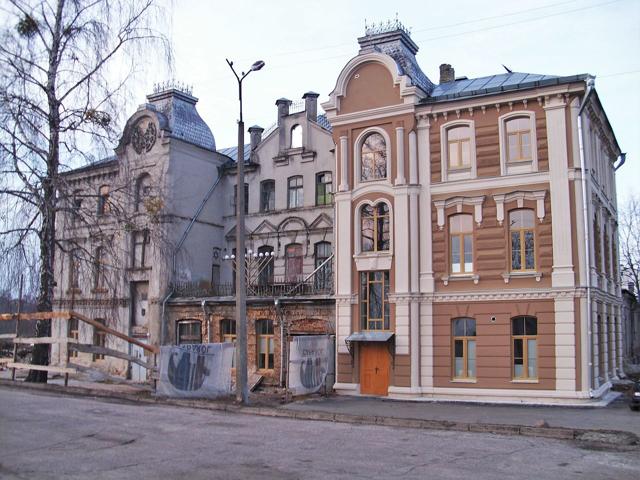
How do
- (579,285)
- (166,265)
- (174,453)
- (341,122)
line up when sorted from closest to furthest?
(174,453) → (579,285) → (341,122) → (166,265)

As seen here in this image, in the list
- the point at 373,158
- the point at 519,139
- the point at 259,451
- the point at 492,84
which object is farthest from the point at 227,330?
the point at 259,451

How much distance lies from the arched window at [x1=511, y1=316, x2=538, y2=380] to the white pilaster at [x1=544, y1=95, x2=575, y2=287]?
1.73 metres

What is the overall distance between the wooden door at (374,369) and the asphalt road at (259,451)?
7.54m

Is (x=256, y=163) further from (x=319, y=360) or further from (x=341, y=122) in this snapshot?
(x=319, y=360)

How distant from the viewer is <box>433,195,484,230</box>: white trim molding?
961 inches

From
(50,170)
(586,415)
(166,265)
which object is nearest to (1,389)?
(50,170)

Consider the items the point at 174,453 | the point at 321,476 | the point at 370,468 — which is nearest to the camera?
the point at 321,476

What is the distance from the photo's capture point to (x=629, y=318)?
4394 centimetres

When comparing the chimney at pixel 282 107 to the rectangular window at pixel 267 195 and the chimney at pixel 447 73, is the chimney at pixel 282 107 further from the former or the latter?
the chimney at pixel 447 73

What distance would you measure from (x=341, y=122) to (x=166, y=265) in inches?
462

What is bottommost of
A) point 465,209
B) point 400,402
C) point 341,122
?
point 400,402

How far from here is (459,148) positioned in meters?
25.4

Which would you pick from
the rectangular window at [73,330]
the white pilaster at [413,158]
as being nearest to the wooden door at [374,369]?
the white pilaster at [413,158]

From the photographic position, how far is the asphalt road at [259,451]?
10867mm
